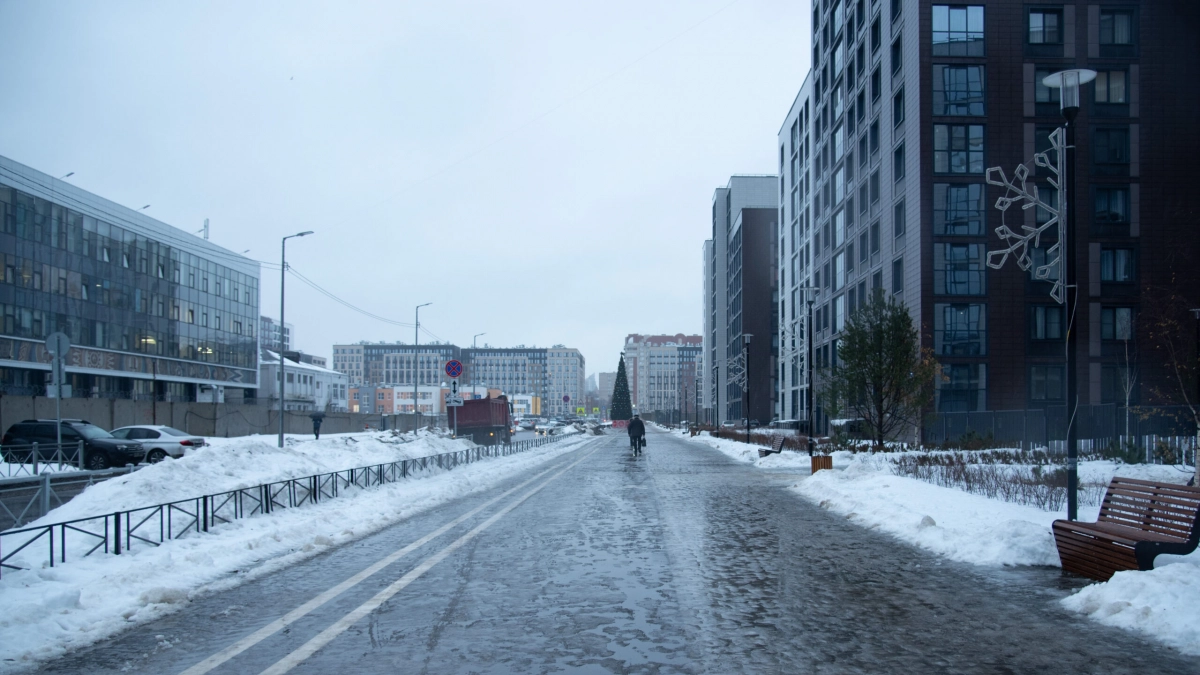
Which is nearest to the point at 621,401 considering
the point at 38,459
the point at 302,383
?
the point at 302,383

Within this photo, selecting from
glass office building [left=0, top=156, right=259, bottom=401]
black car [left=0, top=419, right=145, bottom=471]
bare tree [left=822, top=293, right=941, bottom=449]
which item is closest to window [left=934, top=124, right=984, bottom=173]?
bare tree [left=822, top=293, right=941, bottom=449]

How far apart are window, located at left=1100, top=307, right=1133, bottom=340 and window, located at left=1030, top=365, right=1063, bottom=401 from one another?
9.85 feet

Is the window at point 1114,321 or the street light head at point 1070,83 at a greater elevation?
the street light head at point 1070,83

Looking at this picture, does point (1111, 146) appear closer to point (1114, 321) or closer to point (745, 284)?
point (1114, 321)

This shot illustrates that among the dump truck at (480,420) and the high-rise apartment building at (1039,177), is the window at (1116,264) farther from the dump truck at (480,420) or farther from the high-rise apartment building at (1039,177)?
the dump truck at (480,420)

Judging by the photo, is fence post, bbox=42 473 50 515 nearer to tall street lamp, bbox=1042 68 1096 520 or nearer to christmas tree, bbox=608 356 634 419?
tall street lamp, bbox=1042 68 1096 520

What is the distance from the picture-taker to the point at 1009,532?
1055 centimetres

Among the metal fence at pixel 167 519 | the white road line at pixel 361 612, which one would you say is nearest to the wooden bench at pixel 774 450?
the metal fence at pixel 167 519

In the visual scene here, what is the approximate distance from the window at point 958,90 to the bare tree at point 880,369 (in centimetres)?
1899

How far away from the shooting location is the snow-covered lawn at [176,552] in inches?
282

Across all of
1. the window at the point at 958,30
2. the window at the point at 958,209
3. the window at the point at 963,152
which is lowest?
the window at the point at 958,209

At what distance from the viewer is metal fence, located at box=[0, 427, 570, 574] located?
31.7ft

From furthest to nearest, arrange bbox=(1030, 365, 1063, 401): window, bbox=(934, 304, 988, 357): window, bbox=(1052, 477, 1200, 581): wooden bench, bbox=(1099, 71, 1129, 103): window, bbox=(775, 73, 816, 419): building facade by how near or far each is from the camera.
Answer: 1. bbox=(775, 73, 816, 419): building facade
2. bbox=(1099, 71, 1129, 103): window
3. bbox=(934, 304, 988, 357): window
4. bbox=(1030, 365, 1063, 401): window
5. bbox=(1052, 477, 1200, 581): wooden bench


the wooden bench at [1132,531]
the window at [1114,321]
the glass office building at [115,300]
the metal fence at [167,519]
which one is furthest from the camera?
the glass office building at [115,300]
